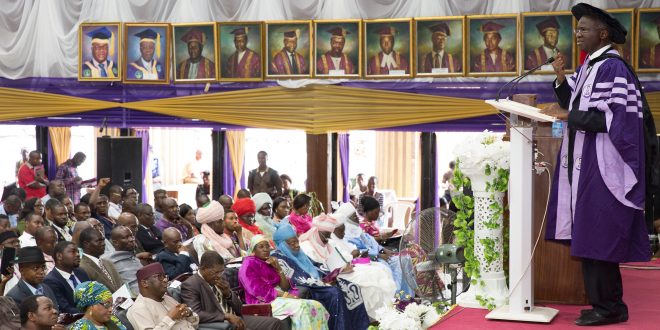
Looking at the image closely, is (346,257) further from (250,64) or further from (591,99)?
(591,99)

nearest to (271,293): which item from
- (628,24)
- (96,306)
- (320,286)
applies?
(320,286)

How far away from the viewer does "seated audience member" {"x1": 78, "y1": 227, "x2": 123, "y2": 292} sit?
266 inches

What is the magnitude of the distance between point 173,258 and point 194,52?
4794 mm

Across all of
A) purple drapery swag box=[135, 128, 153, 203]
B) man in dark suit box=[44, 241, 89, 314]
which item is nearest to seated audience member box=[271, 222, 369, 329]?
man in dark suit box=[44, 241, 89, 314]

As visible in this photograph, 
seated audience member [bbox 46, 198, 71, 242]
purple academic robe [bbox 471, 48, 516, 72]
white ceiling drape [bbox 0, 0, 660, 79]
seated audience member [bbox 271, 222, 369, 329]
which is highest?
white ceiling drape [bbox 0, 0, 660, 79]

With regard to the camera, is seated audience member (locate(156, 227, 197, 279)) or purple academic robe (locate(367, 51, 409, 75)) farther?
purple academic robe (locate(367, 51, 409, 75))

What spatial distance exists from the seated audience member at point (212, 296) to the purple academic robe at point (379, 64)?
495cm

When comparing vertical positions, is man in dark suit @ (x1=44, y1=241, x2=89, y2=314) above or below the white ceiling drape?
below

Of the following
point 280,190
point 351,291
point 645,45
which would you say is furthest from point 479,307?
point 280,190

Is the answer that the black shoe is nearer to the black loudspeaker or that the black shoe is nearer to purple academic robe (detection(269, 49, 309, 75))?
purple academic robe (detection(269, 49, 309, 75))

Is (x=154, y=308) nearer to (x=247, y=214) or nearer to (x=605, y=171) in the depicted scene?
(x=605, y=171)

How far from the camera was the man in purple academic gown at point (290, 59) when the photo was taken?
11.3 metres

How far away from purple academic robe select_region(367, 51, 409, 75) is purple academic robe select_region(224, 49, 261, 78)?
1.40m

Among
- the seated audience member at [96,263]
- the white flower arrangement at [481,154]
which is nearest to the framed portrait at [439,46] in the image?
the seated audience member at [96,263]
